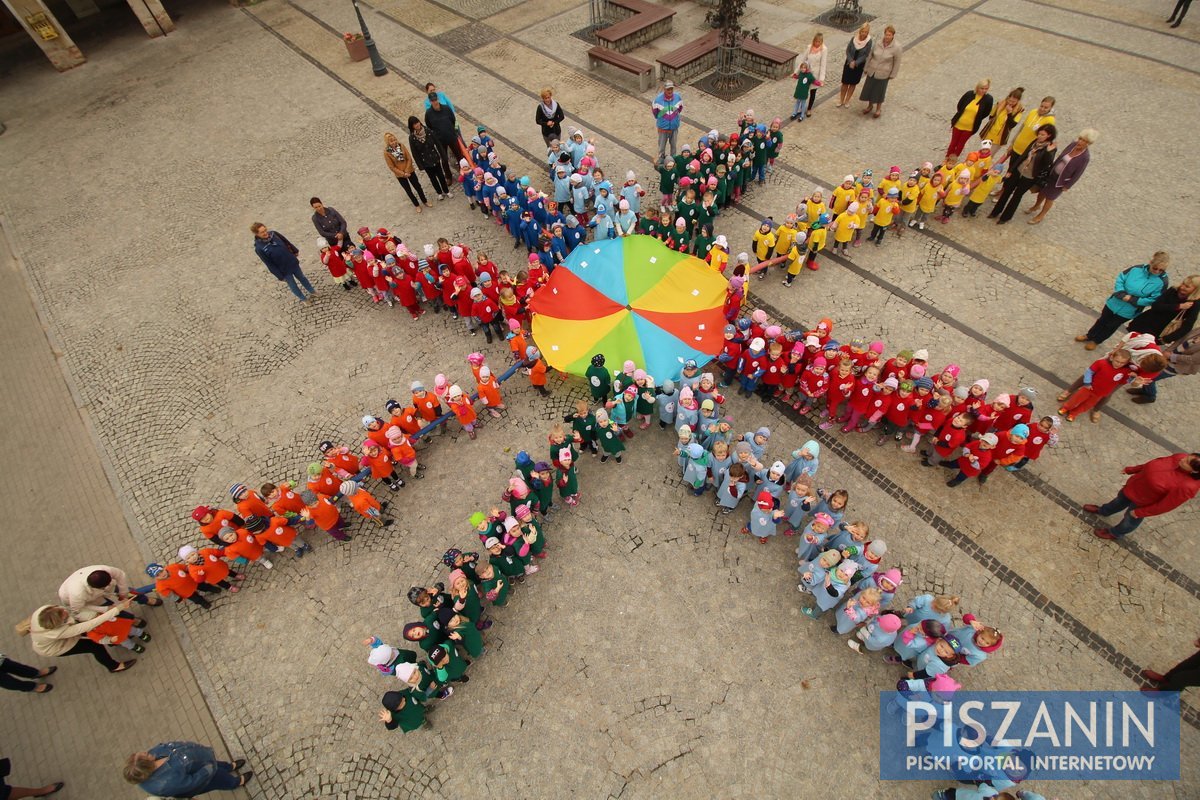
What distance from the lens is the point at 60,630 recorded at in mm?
7062

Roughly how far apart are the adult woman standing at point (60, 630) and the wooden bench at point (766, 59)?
19.3 metres

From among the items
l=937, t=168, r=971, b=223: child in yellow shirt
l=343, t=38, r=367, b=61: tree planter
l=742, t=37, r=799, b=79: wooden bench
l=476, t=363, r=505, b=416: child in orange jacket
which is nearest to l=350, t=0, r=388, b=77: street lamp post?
l=343, t=38, r=367, b=61: tree planter

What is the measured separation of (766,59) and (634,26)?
4478 millimetres

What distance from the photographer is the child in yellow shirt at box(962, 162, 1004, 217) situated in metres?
11.5

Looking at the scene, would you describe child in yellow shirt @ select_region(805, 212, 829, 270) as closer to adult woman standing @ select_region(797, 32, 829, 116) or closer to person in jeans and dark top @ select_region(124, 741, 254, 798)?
adult woman standing @ select_region(797, 32, 829, 116)

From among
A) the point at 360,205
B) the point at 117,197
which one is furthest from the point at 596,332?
the point at 117,197

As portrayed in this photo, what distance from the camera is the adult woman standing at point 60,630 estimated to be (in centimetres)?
699

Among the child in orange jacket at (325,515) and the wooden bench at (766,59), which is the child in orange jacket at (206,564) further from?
the wooden bench at (766,59)

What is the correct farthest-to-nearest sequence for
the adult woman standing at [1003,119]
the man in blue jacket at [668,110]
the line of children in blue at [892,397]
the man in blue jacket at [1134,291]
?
the man in blue jacket at [668,110]
the adult woman standing at [1003,119]
the man in blue jacket at [1134,291]
the line of children in blue at [892,397]

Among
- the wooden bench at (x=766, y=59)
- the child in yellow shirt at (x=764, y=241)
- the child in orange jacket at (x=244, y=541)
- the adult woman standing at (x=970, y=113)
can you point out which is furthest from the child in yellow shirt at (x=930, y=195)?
the child in orange jacket at (x=244, y=541)

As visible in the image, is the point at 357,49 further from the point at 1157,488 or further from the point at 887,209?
the point at 1157,488

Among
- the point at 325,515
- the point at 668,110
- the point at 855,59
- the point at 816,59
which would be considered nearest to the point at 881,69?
the point at 855,59

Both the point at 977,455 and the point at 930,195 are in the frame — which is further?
the point at 930,195

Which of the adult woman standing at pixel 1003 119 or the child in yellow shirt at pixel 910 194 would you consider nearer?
the child in yellow shirt at pixel 910 194
